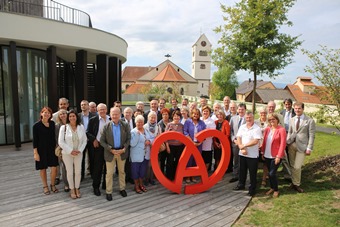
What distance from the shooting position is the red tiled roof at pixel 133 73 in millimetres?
75756

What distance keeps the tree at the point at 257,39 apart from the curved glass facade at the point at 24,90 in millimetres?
8883

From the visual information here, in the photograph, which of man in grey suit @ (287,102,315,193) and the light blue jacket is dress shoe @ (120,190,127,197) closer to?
the light blue jacket

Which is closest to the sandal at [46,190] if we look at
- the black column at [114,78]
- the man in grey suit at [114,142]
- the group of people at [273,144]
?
the man in grey suit at [114,142]

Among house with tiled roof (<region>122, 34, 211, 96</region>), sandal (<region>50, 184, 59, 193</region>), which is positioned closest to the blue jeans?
sandal (<region>50, 184, 59, 193</region>)

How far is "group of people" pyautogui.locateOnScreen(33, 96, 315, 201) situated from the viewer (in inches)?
199

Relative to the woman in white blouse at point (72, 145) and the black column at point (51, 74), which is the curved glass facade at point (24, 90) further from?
the woman in white blouse at point (72, 145)

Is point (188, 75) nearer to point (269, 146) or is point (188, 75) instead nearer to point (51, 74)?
point (51, 74)

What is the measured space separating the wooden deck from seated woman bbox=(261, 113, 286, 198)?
71 centimetres

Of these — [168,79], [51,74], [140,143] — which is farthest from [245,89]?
[140,143]

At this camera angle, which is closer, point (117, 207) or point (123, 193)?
point (117, 207)

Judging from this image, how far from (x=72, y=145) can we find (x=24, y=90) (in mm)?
6439

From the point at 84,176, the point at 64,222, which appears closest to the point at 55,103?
the point at 84,176

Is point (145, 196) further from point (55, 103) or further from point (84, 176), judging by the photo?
point (55, 103)

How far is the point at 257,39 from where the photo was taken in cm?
1218
